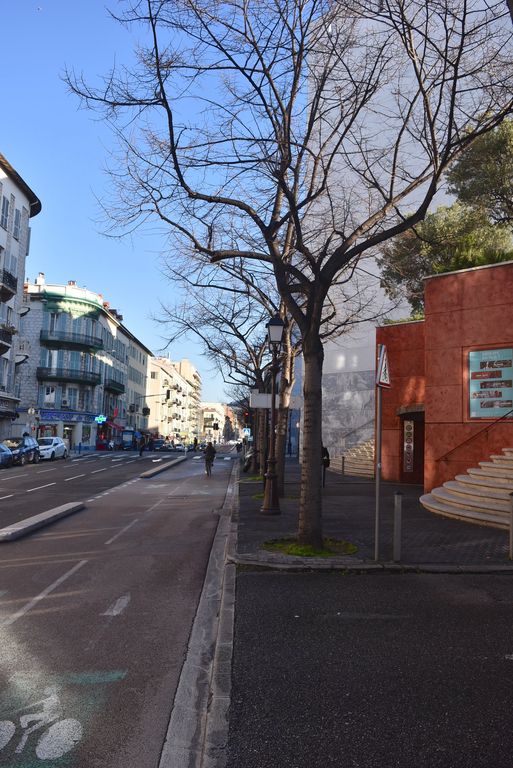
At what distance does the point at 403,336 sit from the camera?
2203cm

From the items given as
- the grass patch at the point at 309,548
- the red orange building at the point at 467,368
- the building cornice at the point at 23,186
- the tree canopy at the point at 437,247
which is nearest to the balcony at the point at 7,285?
the building cornice at the point at 23,186

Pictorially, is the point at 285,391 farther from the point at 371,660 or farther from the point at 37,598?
the point at 371,660

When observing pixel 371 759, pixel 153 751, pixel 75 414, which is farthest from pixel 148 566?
pixel 75 414

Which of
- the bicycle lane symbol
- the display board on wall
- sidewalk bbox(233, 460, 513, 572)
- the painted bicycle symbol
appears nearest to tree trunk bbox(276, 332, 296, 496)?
sidewalk bbox(233, 460, 513, 572)

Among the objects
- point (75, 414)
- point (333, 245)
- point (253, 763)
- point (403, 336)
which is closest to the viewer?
point (253, 763)

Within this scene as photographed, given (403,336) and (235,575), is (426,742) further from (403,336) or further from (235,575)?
(403,336)

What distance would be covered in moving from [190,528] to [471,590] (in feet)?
22.1

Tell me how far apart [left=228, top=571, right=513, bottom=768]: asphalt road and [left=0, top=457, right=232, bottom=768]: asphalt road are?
648mm

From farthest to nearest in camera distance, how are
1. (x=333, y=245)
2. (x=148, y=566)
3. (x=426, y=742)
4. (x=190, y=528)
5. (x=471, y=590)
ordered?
1. (x=333, y=245)
2. (x=190, y=528)
3. (x=148, y=566)
4. (x=471, y=590)
5. (x=426, y=742)

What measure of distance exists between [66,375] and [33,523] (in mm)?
51672

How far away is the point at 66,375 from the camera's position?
202 ft

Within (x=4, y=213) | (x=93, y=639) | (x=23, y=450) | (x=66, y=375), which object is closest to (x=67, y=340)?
(x=66, y=375)

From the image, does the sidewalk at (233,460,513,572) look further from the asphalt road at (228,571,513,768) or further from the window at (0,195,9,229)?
the window at (0,195,9,229)

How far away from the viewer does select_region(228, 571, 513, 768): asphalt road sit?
3527 millimetres
